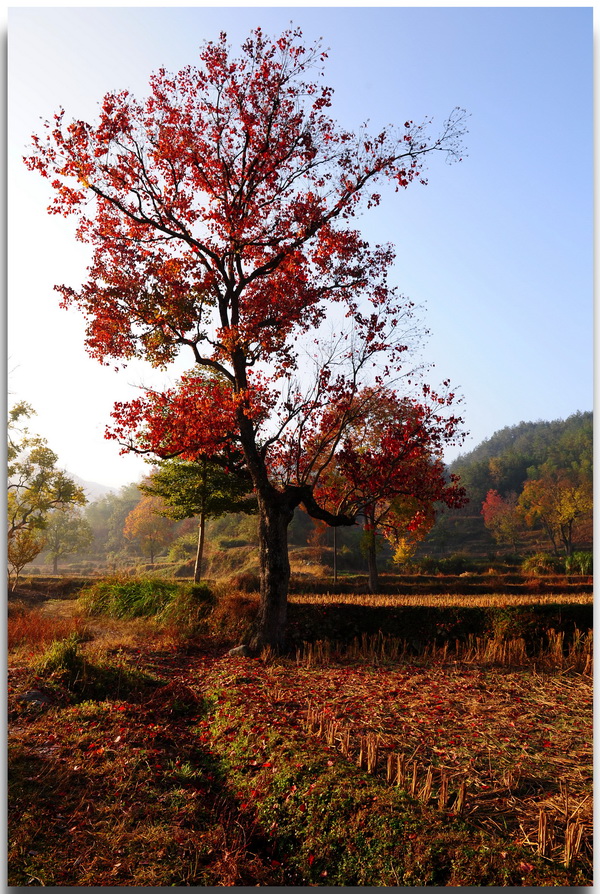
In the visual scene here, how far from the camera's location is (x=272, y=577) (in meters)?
10.8

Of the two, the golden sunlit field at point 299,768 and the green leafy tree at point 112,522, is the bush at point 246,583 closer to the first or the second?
the golden sunlit field at point 299,768

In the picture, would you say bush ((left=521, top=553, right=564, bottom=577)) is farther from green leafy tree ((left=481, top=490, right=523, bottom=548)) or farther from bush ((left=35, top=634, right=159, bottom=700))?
bush ((left=35, top=634, right=159, bottom=700))

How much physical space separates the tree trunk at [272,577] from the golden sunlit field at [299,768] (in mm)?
498

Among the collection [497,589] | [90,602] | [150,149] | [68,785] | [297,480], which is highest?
[150,149]

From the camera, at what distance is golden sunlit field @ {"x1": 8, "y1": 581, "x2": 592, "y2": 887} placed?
3.88 m

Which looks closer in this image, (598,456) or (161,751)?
(598,456)

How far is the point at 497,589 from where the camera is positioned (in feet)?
80.8

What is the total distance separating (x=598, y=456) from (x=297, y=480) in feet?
23.2

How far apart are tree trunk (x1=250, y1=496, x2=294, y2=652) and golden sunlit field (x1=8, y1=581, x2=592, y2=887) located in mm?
498

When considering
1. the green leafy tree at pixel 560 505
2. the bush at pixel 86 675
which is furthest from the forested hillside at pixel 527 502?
the bush at pixel 86 675

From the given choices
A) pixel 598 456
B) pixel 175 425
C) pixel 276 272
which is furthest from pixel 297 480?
pixel 598 456

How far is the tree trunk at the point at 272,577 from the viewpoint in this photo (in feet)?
35.2

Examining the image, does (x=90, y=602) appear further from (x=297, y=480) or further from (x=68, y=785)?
(x=68, y=785)

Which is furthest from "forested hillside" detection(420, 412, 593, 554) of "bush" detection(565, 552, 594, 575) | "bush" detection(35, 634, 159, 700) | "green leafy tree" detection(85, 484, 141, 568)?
"green leafy tree" detection(85, 484, 141, 568)
